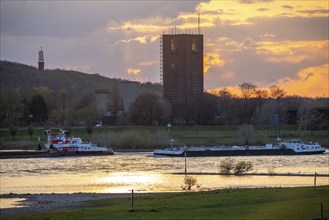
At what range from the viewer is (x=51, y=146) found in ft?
396

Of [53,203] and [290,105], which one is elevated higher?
[290,105]

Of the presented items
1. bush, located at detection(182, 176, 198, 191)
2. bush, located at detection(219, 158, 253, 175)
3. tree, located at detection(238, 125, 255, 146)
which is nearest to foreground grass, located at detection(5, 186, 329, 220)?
bush, located at detection(182, 176, 198, 191)

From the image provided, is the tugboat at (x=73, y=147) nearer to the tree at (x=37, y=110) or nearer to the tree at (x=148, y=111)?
the tree at (x=37, y=110)

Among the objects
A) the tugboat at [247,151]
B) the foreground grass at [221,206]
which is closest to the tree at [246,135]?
the tugboat at [247,151]

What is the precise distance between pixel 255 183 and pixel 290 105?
13855 centimetres

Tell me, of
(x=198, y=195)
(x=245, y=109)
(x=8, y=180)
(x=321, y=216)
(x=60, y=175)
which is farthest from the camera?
(x=245, y=109)

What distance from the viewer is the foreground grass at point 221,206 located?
114ft

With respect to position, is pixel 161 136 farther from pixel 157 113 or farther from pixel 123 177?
pixel 123 177

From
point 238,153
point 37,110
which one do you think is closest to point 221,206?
point 238,153

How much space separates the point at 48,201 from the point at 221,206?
1526 cm

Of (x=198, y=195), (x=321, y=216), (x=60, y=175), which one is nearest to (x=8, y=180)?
(x=60, y=175)

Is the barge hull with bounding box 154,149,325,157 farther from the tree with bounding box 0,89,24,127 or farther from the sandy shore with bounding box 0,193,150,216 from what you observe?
the tree with bounding box 0,89,24,127

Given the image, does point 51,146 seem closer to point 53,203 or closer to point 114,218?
point 53,203

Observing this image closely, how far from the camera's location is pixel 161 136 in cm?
13662
